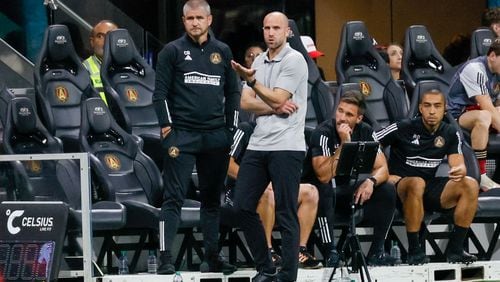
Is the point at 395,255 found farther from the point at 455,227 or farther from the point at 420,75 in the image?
the point at 420,75

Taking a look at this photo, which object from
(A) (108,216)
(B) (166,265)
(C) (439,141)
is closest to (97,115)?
(A) (108,216)

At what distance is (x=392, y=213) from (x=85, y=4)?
17.0 feet

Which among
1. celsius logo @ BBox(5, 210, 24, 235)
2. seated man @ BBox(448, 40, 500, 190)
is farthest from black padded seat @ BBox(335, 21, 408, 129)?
celsius logo @ BBox(5, 210, 24, 235)

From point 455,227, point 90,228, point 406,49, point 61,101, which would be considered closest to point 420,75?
point 406,49

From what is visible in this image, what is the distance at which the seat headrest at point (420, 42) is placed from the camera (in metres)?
14.3

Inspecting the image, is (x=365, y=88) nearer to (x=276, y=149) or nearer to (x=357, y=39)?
(x=357, y=39)

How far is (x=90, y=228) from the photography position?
37.3ft

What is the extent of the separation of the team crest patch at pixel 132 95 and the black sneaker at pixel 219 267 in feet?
8.58

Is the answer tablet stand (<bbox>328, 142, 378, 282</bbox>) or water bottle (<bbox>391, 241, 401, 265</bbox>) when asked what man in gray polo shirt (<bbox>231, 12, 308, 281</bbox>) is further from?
water bottle (<bbox>391, 241, 401, 265</bbox>)

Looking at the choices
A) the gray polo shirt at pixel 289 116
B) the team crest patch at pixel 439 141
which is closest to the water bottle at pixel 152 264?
the gray polo shirt at pixel 289 116

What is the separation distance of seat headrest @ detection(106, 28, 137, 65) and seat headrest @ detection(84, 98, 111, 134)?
3.06 feet

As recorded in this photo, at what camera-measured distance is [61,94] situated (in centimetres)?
1370

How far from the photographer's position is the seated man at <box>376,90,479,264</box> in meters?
12.3

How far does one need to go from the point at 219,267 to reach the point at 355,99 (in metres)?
1.70
